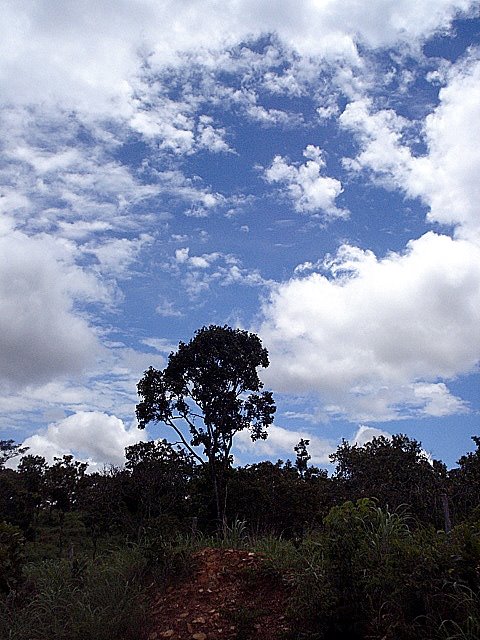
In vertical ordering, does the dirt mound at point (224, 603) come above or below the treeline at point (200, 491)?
below

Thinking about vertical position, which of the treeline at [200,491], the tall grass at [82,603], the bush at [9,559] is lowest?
the tall grass at [82,603]

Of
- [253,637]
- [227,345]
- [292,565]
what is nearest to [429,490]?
[227,345]

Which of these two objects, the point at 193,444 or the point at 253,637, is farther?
the point at 193,444

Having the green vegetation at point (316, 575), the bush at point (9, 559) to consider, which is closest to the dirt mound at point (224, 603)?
the green vegetation at point (316, 575)

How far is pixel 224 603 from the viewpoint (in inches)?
287

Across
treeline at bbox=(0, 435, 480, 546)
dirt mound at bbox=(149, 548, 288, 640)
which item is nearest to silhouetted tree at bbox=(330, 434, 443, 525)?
treeline at bbox=(0, 435, 480, 546)

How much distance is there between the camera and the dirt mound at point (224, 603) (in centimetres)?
673

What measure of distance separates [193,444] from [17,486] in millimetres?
5473

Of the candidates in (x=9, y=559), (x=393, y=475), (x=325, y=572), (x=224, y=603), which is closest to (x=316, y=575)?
(x=325, y=572)

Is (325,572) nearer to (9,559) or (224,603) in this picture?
(224,603)

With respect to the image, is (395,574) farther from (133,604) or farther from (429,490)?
(429,490)

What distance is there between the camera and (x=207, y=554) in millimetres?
8492

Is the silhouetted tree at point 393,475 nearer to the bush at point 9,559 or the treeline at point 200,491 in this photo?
the treeline at point 200,491

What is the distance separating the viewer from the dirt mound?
6.73m
